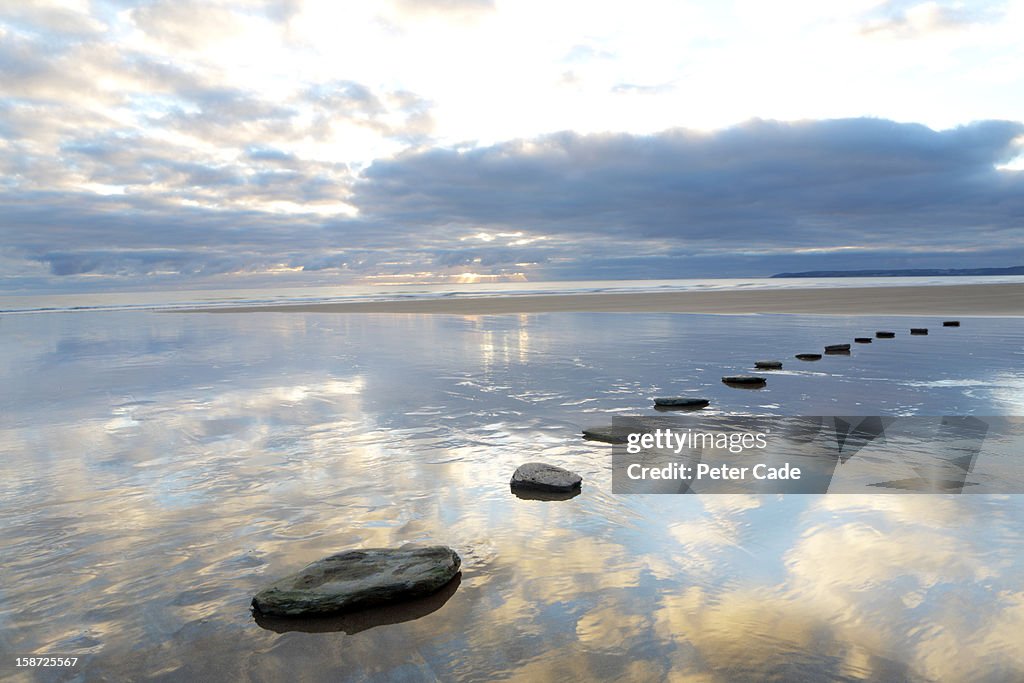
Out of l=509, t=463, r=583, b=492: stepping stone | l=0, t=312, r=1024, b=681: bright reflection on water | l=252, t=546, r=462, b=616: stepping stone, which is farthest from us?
l=509, t=463, r=583, b=492: stepping stone

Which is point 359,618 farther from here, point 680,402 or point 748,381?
point 748,381

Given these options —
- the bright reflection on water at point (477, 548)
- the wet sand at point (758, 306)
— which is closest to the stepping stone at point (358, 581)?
the bright reflection on water at point (477, 548)

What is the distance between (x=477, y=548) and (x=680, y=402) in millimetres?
6104

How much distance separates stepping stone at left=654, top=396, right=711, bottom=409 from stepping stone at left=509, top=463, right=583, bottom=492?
409 cm

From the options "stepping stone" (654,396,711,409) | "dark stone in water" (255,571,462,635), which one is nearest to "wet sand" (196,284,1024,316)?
"stepping stone" (654,396,711,409)

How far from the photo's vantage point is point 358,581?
14.6 ft

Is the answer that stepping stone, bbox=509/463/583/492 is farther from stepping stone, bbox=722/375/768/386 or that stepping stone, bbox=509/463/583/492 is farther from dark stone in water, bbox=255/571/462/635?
stepping stone, bbox=722/375/768/386

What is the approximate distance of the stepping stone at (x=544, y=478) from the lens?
652 cm

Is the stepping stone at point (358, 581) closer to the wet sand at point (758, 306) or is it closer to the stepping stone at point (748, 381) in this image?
the stepping stone at point (748, 381)

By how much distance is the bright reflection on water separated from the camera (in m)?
3.77

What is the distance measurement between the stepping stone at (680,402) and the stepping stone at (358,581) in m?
6.36

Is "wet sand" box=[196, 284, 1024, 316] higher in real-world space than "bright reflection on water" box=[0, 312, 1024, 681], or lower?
lower

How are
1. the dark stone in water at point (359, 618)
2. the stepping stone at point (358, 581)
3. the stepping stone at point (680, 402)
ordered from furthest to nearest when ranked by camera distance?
the stepping stone at point (680, 402) → the stepping stone at point (358, 581) → the dark stone in water at point (359, 618)

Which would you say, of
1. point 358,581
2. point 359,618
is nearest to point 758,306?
point 358,581
